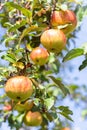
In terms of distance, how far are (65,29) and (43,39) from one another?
0.47 feet

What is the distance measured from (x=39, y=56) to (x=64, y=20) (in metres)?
0.27

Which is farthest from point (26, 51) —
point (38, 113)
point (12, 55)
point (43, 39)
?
point (38, 113)

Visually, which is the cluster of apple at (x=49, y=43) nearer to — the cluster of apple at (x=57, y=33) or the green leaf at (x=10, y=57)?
the cluster of apple at (x=57, y=33)

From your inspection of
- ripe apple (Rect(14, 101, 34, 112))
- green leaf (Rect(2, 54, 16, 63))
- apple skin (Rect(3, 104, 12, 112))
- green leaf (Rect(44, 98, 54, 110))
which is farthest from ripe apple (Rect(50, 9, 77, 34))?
apple skin (Rect(3, 104, 12, 112))

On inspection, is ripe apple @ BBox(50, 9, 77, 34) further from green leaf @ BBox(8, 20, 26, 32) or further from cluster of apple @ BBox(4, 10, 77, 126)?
green leaf @ BBox(8, 20, 26, 32)

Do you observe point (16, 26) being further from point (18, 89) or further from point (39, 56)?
point (18, 89)

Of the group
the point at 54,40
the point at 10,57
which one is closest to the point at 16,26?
the point at 10,57

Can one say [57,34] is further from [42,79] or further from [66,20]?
[42,79]

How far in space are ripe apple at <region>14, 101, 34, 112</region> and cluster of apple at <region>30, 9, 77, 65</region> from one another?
1.19ft

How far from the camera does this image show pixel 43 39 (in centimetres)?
203

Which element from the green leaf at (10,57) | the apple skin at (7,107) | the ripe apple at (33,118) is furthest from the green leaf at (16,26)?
the apple skin at (7,107)

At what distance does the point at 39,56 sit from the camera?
2193 mm

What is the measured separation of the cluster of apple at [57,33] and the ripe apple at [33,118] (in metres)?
0.43

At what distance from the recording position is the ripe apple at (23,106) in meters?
2.45
